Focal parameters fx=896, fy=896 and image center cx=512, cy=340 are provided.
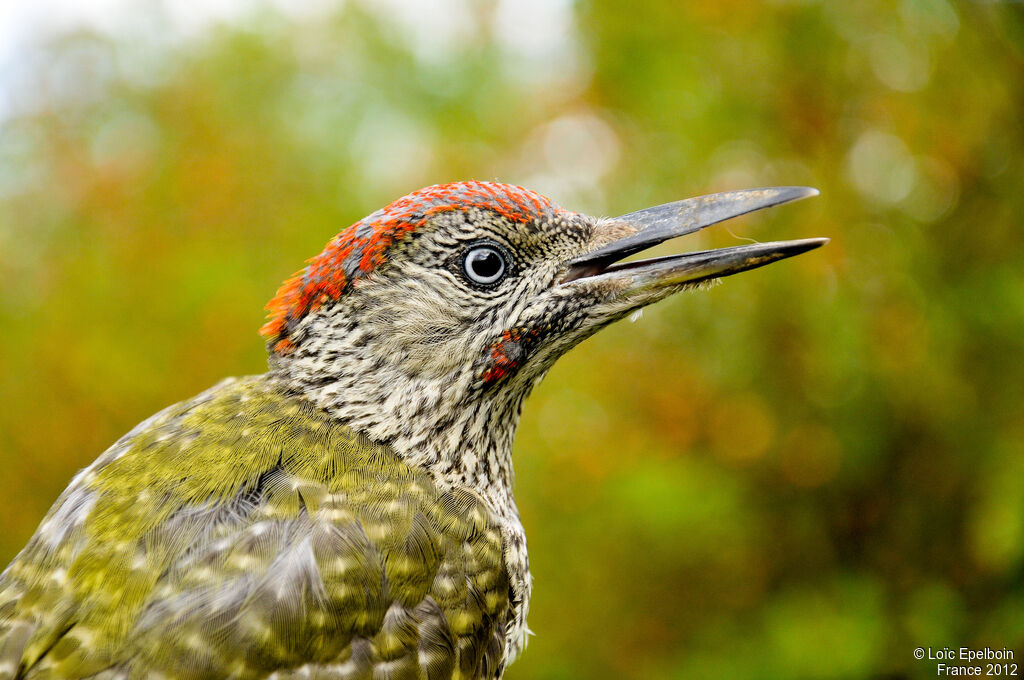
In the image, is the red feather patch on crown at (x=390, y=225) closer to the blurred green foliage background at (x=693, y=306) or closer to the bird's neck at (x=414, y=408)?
the bird's neck at (x=414, y=408)

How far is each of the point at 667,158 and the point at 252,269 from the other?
2.25 meters

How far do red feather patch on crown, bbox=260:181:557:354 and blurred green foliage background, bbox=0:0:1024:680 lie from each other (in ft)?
3.96

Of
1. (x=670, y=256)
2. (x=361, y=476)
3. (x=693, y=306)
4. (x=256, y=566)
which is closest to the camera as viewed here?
(x=256, y=566)

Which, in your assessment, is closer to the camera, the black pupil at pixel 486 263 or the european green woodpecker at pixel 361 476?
the european green woodpecker at pixel 361 476

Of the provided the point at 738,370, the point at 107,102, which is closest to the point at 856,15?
the point at 738,370

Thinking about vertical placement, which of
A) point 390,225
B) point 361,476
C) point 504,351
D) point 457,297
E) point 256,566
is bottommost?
point 256,566

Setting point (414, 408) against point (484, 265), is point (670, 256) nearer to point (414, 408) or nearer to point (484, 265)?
point (484, 265)

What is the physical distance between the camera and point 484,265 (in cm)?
251

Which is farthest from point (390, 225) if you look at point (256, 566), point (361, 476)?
point (256, 566)

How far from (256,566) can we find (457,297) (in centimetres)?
89

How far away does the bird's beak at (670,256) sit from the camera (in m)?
2.39

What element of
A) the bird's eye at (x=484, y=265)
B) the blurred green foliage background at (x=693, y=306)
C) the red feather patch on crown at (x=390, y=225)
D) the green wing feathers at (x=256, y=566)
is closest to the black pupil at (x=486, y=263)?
the bird's eye at (x=484, y=265)

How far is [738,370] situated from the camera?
Answer: 13.3ft

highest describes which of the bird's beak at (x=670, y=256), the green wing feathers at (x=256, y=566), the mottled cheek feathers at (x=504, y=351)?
the bird's beak at (x=670, y=256)
